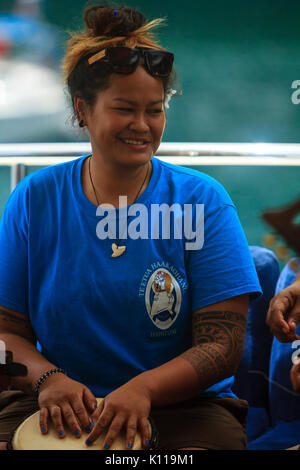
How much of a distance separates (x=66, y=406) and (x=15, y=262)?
1.24 ft

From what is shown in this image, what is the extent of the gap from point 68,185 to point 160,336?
0.44 meters

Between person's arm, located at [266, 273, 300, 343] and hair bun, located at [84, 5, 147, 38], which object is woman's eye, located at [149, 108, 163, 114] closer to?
hair bun, located at [84, 5, 147, 38]

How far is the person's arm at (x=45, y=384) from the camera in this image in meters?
1.03

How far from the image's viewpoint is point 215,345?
1.15 metres

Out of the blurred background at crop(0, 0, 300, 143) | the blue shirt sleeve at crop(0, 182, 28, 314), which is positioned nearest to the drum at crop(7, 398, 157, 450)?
the blue shirt sleeve at crop(0, 182, 28, 314)

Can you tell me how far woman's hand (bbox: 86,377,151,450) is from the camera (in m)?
0.98

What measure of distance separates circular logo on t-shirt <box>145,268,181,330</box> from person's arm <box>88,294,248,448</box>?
0.19 feet

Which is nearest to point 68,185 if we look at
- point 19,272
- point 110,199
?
point 110,199

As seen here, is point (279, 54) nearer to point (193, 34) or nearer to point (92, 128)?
point (193, 34)

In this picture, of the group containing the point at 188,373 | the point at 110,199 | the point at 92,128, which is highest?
the point at 92,128

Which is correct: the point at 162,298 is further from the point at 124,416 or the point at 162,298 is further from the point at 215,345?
the point at 124,416

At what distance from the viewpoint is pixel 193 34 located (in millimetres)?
1737

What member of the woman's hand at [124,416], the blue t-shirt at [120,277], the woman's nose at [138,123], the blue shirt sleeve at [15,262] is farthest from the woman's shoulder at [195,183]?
the woman's hand at [124,416]
